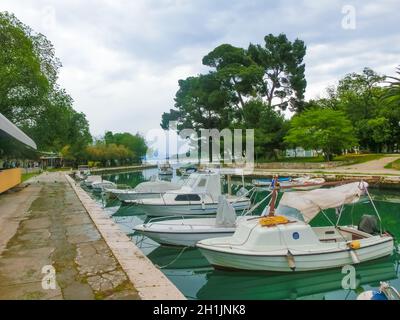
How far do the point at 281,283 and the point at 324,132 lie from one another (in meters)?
37.0

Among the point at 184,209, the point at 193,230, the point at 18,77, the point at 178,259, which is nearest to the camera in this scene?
the point at 178,259

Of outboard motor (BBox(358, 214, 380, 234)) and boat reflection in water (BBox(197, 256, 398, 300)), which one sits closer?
boat reflection in water (BBox(197, 256, 398, 300))

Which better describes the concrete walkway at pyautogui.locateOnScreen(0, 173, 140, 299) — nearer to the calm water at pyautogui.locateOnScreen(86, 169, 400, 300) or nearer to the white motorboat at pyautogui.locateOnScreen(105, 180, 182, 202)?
the calm water at pyautogui.locateOnScreen(86, 169, 400, 300)

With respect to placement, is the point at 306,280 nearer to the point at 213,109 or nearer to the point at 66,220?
the point at 66,220

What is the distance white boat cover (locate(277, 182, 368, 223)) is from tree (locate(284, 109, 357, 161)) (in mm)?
34076

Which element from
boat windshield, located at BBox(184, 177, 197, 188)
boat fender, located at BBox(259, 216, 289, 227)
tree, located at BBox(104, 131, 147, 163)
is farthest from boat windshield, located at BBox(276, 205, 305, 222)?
tree, located at BBox(104, 131, 147, 163)

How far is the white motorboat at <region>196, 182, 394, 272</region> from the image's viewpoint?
9.32 meters

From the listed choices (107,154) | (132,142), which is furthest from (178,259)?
(132,142)

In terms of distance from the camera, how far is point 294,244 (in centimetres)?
950

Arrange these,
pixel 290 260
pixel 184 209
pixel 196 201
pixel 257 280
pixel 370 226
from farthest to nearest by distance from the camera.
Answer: pixel 196 201 < pixel 184 209 < pixel 370 226 < pixel 257 280 < pixel 290 260

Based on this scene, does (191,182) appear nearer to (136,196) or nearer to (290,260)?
(136,196)

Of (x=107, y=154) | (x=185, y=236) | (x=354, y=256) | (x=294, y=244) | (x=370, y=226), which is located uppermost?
(x=107, y=154)

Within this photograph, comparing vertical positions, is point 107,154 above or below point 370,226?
above

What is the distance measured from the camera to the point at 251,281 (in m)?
9.38
